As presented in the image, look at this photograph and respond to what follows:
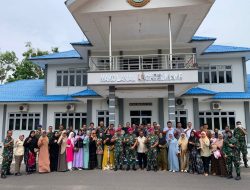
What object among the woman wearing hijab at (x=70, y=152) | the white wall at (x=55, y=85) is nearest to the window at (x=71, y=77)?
the white wall at (x=55, y=85)

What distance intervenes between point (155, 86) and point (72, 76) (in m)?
7.14

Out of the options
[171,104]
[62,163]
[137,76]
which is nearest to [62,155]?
[62,163]

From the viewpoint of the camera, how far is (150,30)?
43.4 ft

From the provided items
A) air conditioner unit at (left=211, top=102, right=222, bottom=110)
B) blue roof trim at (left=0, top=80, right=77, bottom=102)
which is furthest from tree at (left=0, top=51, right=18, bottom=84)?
air conditioner unit at (left=211, top=102, right=222, bottom=110)

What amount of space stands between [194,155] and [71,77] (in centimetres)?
1054

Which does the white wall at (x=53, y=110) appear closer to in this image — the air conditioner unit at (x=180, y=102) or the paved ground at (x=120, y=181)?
the air conditioner unit at (x=180, y=102)

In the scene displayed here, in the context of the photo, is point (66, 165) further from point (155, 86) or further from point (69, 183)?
point (155, 86)

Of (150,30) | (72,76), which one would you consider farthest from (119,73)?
(72,76)

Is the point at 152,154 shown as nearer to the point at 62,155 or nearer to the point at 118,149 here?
the point at 118,149

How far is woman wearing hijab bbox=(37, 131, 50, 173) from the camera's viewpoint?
848cm

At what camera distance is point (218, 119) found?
1476cm

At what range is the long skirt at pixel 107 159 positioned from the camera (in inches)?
345

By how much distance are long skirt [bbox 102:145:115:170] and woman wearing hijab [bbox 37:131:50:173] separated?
1.92m

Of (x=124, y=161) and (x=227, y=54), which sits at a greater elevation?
(x=227, y=54)
